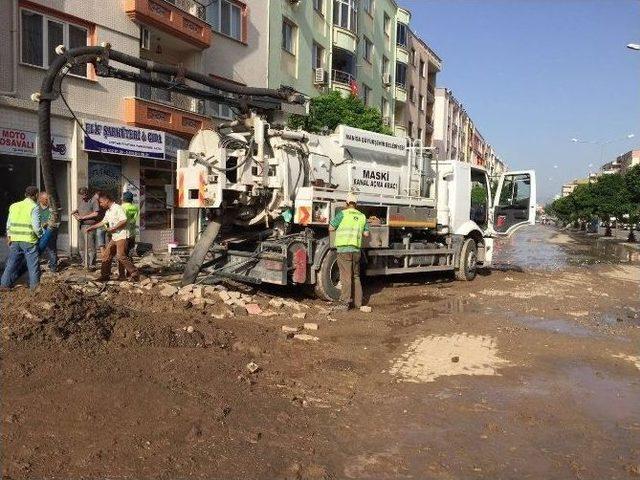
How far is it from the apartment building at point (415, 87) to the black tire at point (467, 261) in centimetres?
2266

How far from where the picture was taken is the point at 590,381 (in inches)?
216

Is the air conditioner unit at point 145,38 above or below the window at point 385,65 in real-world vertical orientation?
below

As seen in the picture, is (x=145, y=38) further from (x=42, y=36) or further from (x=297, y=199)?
(x=297, y=199)

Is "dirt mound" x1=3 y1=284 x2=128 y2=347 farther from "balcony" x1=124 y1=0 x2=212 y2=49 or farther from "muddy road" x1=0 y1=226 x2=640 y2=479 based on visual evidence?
"balcony" x1=124 y1=0 x2=212 y2=49

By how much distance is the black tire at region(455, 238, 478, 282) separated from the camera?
1276cm

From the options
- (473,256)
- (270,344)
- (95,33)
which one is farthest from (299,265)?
(95,33)

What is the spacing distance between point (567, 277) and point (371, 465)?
12425mm

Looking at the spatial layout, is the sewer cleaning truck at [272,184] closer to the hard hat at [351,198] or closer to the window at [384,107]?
the hard hat at [351,198]

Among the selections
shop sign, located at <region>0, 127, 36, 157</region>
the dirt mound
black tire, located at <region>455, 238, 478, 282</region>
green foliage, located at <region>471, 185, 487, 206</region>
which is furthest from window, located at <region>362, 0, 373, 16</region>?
the dirt mound

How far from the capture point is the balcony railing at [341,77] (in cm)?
2727

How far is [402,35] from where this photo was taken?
37594mm

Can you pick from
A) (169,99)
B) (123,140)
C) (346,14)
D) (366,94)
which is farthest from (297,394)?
(366,94)

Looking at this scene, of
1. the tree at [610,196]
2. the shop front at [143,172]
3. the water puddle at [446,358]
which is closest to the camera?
the water puddle at [446,358]

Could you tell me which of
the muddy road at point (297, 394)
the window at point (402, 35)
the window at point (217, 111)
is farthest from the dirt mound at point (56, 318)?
the window at point (402, 35)
